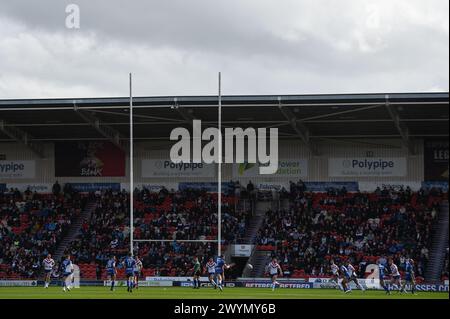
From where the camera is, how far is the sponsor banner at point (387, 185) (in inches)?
2082

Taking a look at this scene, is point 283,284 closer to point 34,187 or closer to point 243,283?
point 243,283

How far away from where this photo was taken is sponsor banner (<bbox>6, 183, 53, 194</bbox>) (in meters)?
57.1

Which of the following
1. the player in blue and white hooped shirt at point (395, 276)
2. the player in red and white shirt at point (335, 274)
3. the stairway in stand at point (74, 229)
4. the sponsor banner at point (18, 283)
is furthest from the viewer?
the stairway in stand at point (74, 229)

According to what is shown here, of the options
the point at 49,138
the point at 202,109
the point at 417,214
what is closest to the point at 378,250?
the point at 417,214

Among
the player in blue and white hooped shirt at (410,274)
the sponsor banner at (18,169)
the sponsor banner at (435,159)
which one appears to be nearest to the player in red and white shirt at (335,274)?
the player in blue and white hooped shirt at (410,274)

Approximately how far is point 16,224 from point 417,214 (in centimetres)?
2314

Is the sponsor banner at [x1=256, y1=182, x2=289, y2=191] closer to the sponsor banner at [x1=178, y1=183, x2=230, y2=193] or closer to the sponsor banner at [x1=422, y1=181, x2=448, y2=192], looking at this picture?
the sponsor banner at [x1=178, y1=183, x2=230, y2=193]

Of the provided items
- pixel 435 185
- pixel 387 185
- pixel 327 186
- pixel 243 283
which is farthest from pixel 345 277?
pixel 435 185

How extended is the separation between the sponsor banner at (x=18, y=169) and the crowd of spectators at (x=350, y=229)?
1551 centimetres

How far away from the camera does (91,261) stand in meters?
50.1

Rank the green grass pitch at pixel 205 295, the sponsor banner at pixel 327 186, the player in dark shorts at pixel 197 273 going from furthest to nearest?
the sponsor banner at pixel 327 186, the player in dark shorts at pixel 197 273, the green grass pitch at pixel 205 295

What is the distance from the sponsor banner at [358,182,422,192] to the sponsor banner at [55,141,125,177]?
47.6 feet

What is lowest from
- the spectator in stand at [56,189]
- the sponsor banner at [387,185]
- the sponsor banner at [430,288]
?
the sponsor banner at [430,288]

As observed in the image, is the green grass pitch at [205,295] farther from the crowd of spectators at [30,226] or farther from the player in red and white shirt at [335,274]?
the crowd of spectators at [30,226]
